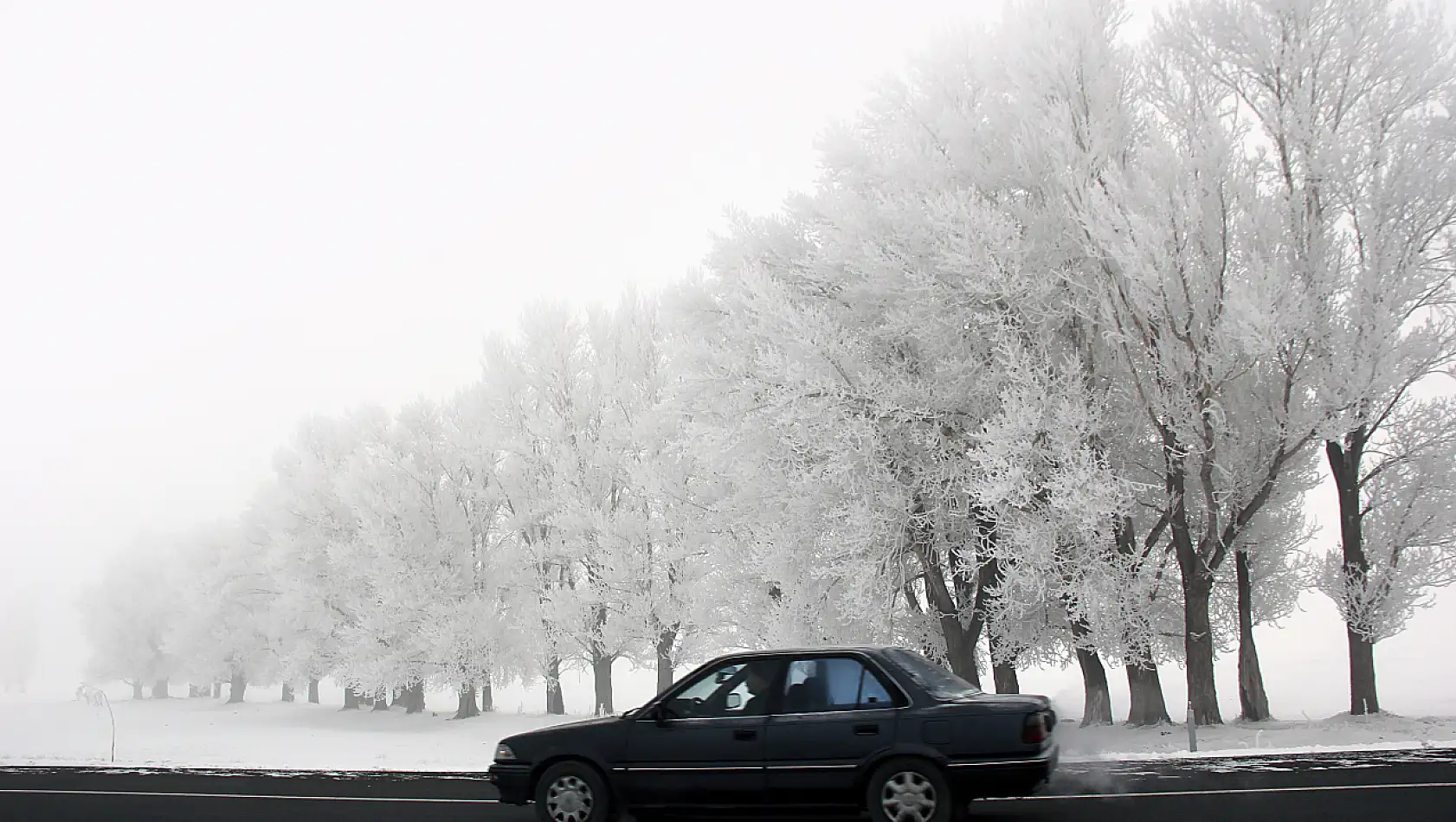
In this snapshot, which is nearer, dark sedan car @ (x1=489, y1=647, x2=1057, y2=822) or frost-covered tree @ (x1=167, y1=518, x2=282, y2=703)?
dark sedan car @ (x1=489, y1=647, x2=1057, y2=822)

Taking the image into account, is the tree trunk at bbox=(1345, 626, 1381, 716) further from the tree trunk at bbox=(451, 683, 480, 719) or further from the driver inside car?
the tree trunk at bbox=(451, 683, 480, 719)

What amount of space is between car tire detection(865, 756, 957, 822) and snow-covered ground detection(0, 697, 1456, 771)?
5.31 feet

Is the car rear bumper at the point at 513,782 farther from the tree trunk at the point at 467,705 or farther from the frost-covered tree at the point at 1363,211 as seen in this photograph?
the tree trunk at the point at 467,705

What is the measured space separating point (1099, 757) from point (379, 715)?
37590 mm

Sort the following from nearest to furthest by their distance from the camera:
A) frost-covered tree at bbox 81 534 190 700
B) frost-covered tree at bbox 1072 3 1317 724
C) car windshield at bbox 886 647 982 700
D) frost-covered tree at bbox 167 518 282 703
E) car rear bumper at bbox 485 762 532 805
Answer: car windshield at bbox 886 647 982 700
car rear bumper at bbox 485 762 532 805
frost-covered tree at bbox 1072 3 1317 724
frost-covered tree at bbox 167 518 282 703
frost-covered tree at bbox 81 534 190 700

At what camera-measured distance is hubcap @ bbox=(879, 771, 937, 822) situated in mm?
7816

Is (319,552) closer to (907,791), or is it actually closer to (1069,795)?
(1069,795)

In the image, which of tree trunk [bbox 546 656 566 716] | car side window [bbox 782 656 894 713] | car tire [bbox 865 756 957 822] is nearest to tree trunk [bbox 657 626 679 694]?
tree trunk [bbox 546 656 566 716]

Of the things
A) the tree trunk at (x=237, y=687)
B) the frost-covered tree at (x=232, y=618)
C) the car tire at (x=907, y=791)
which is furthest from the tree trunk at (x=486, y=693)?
the car tire at (x=907, y=791)

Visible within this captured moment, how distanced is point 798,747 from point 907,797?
89 centimetres

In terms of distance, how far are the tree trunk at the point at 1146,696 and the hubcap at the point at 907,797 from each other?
500 inches

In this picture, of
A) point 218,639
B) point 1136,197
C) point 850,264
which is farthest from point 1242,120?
point 218,639

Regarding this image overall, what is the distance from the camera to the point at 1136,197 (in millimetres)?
17359

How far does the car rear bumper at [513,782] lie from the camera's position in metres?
8.98
